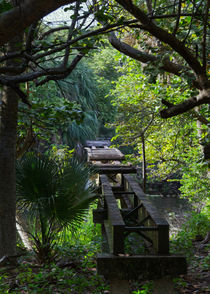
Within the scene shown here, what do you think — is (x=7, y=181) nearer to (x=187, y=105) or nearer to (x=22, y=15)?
(x=187, y=105)

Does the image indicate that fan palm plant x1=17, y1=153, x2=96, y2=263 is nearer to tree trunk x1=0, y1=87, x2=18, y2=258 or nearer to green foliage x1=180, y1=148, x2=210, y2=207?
tree trunk x1=0, y1=87, x2=18, y2=258

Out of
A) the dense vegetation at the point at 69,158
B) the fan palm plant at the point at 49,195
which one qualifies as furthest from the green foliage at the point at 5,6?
the fan palm plant at the point at 49,195

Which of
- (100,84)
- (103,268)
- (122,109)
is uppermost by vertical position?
(100,84)

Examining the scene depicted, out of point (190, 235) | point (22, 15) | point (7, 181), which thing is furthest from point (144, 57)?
point (22, 15)

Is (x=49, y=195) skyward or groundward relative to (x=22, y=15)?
groundward

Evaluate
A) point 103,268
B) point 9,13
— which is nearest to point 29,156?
point 103,268

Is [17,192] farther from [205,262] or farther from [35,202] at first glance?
[205,262]

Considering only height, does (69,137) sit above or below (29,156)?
above

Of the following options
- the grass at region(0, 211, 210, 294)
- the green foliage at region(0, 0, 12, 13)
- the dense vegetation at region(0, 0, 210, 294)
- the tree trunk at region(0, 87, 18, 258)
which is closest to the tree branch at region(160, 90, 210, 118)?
the dense vegetation at region(0, 0, 210, 294)

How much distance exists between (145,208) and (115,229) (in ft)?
3.53

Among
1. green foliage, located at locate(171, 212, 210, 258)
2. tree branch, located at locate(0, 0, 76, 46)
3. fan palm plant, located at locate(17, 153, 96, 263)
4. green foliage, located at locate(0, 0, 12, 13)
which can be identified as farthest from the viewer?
green foliage, located at locate(171, 212, 210, 258)

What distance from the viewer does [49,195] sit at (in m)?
5.86

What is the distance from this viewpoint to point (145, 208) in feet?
16.8

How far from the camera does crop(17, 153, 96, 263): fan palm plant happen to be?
5.68 meters
